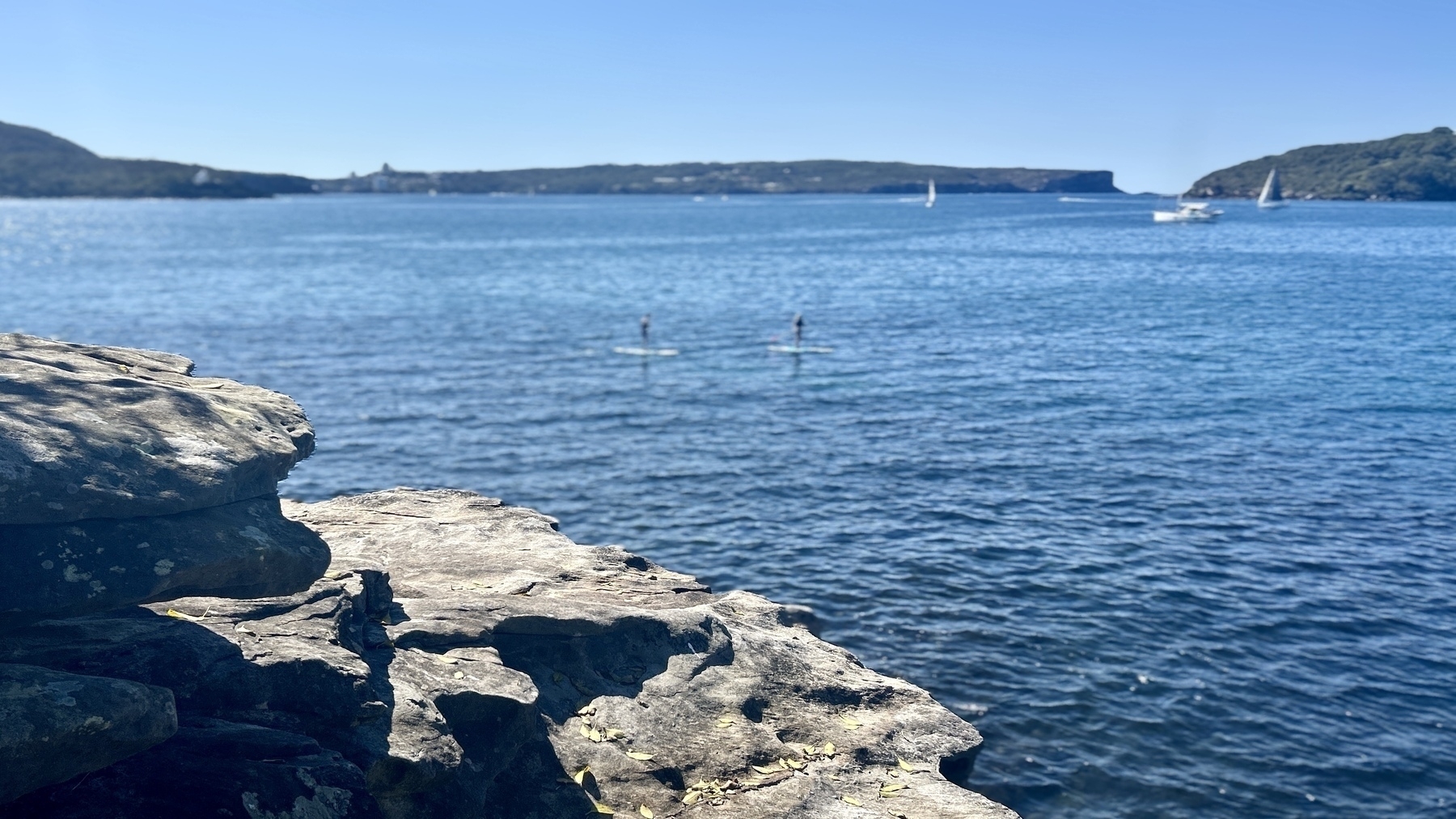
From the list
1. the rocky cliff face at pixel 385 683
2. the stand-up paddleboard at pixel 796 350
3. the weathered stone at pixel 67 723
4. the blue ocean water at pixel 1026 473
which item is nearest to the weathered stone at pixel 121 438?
the rocky cliff face at pixel 385 683

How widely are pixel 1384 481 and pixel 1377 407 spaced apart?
46.0 feet

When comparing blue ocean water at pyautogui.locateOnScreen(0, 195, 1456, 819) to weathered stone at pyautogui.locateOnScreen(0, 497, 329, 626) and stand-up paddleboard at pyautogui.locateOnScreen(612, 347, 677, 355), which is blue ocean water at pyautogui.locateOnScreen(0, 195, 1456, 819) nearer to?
stand-up paddleboard at pyautogui.locateOnScreen(612, 347, 677, 355)

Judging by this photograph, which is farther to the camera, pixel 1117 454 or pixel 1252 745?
pixel 1117 454

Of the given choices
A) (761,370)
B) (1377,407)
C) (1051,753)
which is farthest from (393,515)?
(1377,407)

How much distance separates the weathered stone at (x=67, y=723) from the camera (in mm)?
9602

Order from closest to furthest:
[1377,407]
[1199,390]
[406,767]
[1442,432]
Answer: [406,767], [1442,432], [1377,407], [1199,390]

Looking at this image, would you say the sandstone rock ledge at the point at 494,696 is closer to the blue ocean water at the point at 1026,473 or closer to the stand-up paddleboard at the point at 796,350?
the blue ocean water at the point at 1026,473

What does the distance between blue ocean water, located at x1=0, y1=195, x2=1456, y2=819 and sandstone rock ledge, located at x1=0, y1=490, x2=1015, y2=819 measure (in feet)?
16.4

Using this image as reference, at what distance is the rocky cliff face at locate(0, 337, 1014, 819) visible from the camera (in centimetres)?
1077

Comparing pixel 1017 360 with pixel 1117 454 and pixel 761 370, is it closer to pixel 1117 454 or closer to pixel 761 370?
pixel 761 370

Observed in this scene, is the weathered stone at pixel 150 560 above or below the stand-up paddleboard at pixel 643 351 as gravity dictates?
above

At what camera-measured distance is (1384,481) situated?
123 ft

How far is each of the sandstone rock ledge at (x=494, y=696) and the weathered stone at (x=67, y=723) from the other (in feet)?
2.36

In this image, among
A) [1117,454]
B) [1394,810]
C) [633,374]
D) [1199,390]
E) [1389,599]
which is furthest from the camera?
[633,374]
